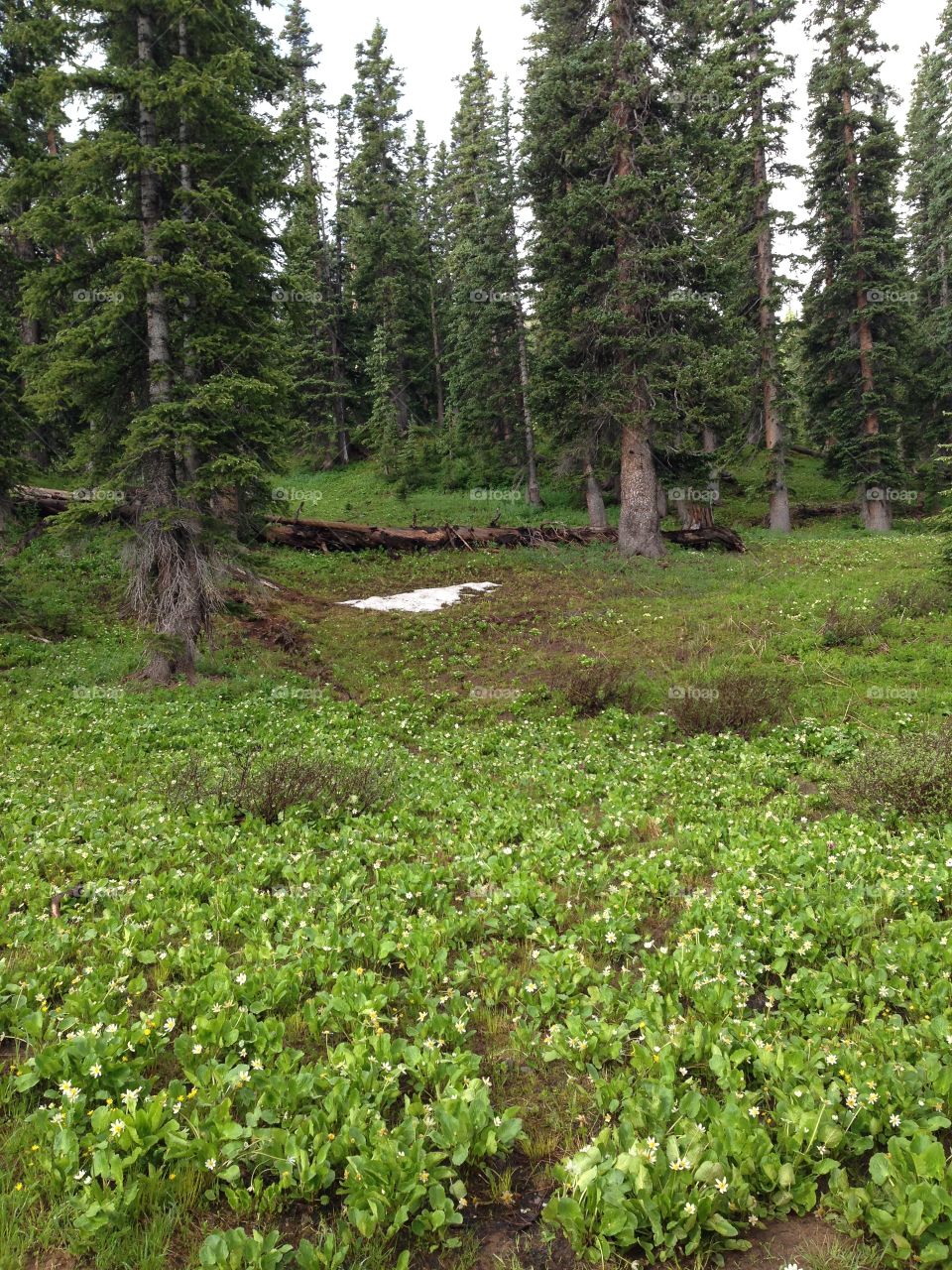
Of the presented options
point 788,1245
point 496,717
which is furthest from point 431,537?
point 788,1245

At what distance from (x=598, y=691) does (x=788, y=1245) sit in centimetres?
900

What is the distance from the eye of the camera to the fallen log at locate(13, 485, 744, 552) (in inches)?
949

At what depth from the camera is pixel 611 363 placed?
2153 centimetres

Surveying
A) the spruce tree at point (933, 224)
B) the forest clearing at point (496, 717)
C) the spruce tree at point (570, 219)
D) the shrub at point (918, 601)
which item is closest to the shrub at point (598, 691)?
the forest clearing at point (496, 717)

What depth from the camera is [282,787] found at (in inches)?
283

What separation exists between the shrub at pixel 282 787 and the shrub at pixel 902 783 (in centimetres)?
487

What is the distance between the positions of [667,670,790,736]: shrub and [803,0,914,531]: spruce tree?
21745mm

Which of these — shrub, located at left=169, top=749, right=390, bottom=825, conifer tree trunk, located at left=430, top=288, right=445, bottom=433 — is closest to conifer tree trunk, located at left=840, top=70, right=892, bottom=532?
conifer tree trunk, located at left=430, top=288, right=445, bottom=433

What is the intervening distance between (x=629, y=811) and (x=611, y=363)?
59.7ft

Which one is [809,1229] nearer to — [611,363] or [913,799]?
[913,799]

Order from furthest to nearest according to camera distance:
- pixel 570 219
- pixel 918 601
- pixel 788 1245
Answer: pixel 570 219, pixel 918 601, pixel 788 1245

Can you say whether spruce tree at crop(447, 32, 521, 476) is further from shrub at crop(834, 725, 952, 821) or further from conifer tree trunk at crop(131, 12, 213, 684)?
shrub at crop(834, 725, 952, 821)

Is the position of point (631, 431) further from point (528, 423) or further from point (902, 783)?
point (902, 783)

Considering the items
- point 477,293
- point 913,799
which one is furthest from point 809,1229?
point 477,293
